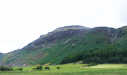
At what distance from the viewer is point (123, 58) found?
15625 centimetres

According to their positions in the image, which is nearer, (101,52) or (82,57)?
(101,52)

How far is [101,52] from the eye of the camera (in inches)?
7313

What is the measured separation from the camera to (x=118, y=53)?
173 meters

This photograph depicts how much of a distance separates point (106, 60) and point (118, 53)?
59.4ft

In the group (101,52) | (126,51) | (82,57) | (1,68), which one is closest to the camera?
(1,68)

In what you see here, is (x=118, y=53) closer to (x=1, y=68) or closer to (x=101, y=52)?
(x=101, y=52)

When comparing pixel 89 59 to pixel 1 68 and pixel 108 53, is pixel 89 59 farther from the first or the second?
pixel 1 68

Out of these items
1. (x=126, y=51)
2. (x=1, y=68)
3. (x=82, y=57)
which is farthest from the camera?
(x=82, y=57)

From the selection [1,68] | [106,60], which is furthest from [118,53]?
[1,68]

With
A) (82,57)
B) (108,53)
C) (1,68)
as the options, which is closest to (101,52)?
(108,53)

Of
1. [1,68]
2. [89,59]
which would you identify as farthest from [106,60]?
[1,68]

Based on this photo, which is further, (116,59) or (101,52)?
(101,52)

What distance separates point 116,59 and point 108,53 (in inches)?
812

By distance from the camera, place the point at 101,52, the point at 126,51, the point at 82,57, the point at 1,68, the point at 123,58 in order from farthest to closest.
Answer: the point at 82,57
the point at 101,52
the point at 126,51
the point at 123,58
the point at 1,68
